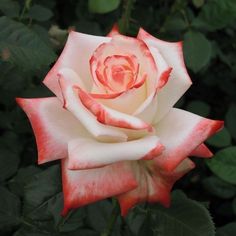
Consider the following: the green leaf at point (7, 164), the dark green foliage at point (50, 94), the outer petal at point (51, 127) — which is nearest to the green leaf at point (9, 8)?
the dark green foliage at point (50, 94)

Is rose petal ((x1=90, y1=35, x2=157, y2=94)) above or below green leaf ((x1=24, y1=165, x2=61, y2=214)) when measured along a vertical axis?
above

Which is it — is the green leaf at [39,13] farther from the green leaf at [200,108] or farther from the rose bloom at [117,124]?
the rose bloom at [117,124]

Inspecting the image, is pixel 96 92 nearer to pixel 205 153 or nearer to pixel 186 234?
pixel 205 153

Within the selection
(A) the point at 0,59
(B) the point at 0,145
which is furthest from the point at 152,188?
(B) the point at 0,145

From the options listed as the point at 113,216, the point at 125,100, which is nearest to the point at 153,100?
the point at 125,100

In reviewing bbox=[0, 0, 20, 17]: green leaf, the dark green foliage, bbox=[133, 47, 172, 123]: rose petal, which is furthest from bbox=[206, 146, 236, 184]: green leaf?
bbox=[0, 0, 20, 17]: green leaf

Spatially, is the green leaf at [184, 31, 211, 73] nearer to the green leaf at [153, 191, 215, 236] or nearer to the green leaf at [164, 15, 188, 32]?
the green leaf at [164, 15, 188, 32]

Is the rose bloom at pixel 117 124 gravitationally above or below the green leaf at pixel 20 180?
above
